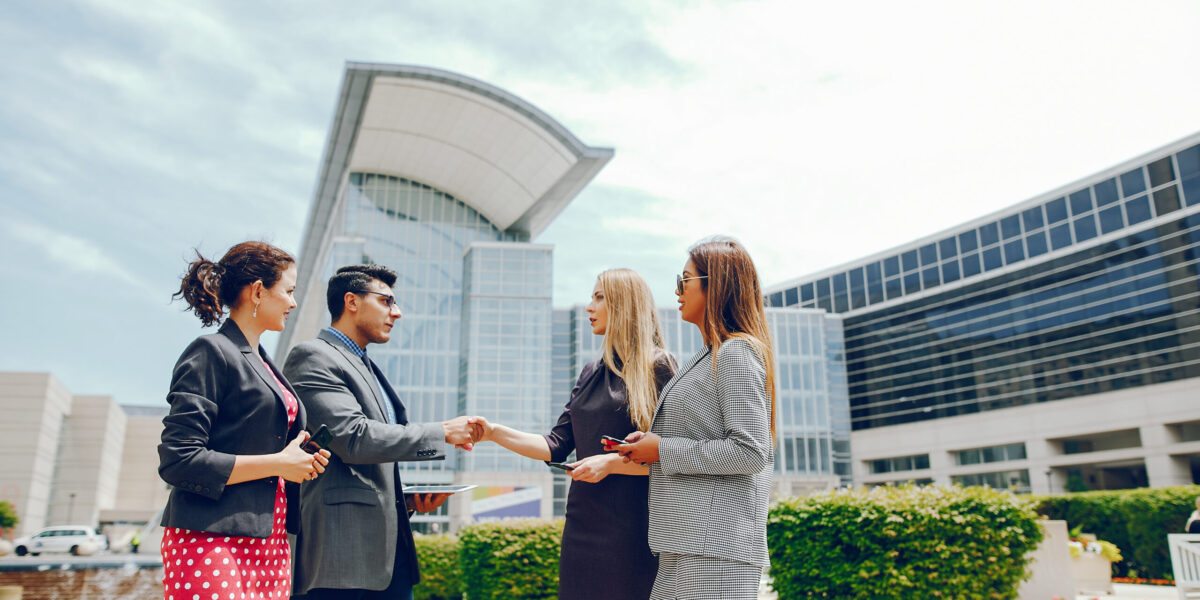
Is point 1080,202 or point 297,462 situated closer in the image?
point 297,462

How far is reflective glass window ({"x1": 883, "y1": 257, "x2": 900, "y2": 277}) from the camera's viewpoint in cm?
5341

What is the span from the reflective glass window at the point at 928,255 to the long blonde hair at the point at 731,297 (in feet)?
173

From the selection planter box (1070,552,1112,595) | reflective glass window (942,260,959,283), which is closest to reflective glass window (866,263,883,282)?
reflective glass window (942,260,959,283)

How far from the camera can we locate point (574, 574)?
2725mm

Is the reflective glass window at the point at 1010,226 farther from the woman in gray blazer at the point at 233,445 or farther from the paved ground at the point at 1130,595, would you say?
the woman in gray blazer at the point at 233,445

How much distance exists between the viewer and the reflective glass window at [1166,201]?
38812 millimetres

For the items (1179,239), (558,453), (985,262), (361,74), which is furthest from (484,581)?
(985,262)

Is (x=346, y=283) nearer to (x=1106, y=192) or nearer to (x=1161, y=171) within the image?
(x=1161, y=171)

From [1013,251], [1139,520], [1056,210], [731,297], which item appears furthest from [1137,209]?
[731,297]

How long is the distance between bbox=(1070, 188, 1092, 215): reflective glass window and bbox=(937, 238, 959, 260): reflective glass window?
24.1ft

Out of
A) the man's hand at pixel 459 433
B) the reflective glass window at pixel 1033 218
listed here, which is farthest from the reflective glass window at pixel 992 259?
the man's hand at pixel 459 433

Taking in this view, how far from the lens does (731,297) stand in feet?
8.38

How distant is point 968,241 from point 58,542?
49.1 meters

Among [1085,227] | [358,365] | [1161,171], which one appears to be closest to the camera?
→ [358,365]
